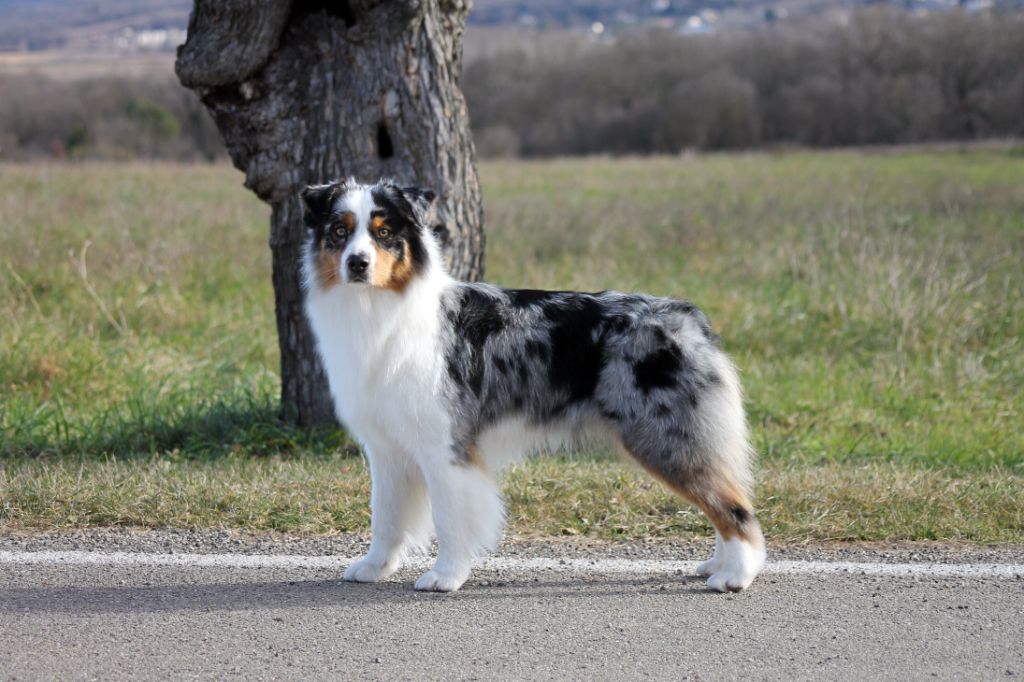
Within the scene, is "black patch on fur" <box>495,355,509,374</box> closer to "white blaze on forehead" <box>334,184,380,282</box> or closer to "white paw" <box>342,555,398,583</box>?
"white blaze on forehead" <box>334,184,380,282</box>

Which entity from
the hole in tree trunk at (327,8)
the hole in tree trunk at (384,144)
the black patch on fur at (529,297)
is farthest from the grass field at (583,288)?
the hole in tree trunk at (327,8)

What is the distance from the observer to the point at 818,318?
1058cm

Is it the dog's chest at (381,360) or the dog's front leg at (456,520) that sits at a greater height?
the dog's chest at (381,360)

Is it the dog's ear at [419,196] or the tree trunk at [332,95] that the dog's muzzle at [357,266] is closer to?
the dog's ear at [419,196]

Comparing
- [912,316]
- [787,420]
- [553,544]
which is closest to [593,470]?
[553,544]

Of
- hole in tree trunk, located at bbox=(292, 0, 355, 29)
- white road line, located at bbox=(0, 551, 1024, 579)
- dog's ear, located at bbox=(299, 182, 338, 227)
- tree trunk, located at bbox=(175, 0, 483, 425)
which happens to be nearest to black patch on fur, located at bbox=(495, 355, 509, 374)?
white road line, located at bbox=(0, 551, 1024, 579)

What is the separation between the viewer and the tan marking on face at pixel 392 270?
182 inches

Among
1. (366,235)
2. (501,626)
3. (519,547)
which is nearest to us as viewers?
(501,626)

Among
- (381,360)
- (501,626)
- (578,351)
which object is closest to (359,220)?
(381,360)

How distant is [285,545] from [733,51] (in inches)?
2300

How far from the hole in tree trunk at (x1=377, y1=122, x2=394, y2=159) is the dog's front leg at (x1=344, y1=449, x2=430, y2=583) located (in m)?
2.56

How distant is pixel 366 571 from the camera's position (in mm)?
4941

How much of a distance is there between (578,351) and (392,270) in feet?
2.91

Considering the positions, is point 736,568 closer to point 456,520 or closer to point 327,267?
point 456,520
